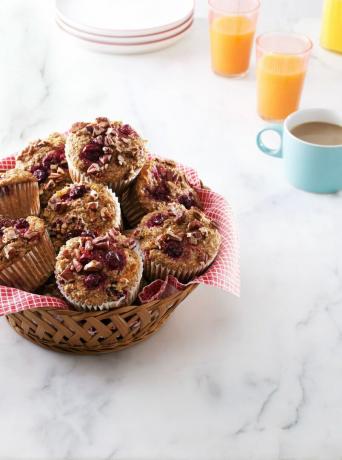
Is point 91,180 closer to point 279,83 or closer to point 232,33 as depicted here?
point 279,83

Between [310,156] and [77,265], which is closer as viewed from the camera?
[77,265]

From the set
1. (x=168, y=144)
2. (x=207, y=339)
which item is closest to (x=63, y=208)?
(x=207, y=339)

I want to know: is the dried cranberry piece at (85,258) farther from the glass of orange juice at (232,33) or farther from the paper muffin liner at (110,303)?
the glass of orange juice at (232,33)

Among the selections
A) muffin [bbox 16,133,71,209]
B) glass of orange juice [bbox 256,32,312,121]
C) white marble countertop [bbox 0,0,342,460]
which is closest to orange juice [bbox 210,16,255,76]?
glass of orange juice [bbox 256,32,312,121]

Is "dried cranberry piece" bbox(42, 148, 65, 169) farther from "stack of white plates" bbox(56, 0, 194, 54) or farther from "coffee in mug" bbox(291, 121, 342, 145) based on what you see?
"stack of white plates" bbox(56, 0, 194, 54)

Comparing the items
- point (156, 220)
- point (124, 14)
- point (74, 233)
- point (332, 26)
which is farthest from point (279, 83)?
point (74, 233)

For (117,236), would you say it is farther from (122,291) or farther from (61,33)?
(61,33)
